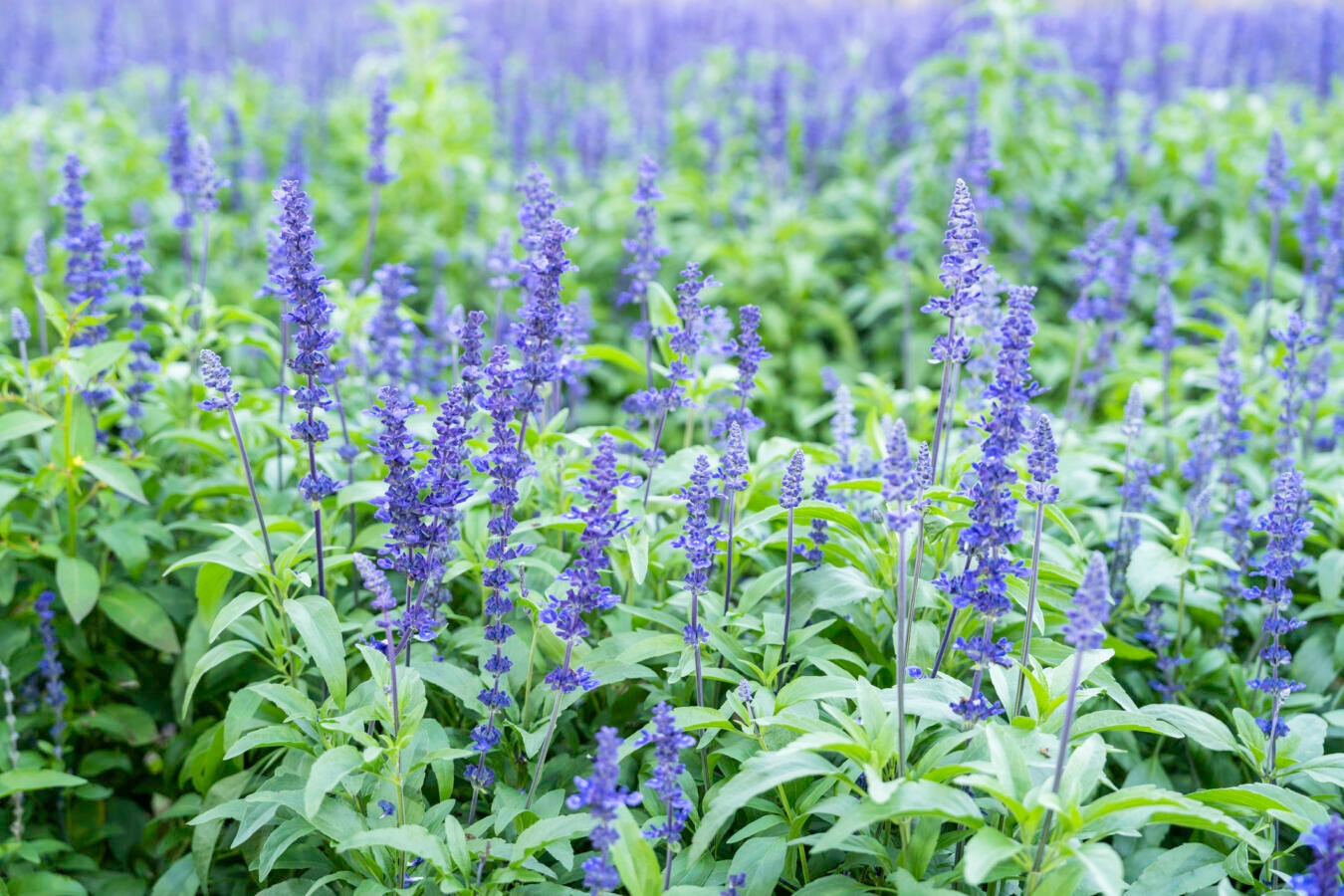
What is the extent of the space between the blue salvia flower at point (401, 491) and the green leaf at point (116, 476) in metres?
1.34

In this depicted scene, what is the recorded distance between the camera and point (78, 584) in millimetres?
3973

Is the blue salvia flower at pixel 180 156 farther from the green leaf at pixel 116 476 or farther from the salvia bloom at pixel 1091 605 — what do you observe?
the salvia bloom at pixel 1091 605

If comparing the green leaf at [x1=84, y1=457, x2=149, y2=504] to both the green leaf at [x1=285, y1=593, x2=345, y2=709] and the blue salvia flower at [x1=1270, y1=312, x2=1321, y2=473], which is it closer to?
the green leaf at [x1=285, y1=593, x2=345, y2=709]

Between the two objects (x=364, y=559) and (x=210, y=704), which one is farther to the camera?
(x=210, y=704)

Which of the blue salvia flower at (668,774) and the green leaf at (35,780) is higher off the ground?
the blue salvia flower at (668,774)

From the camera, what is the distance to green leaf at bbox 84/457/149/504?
3928mm

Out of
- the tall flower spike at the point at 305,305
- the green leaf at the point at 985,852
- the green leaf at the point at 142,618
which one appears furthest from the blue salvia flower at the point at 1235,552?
the green leaf at the point at 142,618

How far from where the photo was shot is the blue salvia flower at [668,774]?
2627 millimetres

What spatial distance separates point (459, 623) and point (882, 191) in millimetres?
5876

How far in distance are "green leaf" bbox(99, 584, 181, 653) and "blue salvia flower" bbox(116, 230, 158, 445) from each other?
0.75m

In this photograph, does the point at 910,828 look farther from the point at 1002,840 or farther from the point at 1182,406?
the point at 1182,406

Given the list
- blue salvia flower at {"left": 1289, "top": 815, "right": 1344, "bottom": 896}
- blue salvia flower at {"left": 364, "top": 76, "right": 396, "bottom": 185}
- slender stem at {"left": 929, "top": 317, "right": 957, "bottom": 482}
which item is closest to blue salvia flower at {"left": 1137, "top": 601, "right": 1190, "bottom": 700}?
slender stem at {"left": 929, "top": 317, "right": 957, "bottom": 482}

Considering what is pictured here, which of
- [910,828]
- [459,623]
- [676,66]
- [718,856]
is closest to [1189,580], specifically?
[910,828]

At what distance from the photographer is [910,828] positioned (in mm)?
3072
